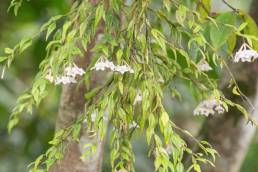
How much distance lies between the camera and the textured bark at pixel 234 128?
113 centimetres

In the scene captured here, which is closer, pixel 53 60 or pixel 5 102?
pixel 53 60

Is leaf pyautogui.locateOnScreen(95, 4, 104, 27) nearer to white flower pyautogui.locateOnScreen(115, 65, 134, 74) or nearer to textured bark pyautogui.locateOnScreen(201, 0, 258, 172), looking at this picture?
white flower pyautogui.locateOnScreen(115, 65, 134, 74)

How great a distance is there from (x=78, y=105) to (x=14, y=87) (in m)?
1.13

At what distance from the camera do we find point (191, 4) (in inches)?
43.4

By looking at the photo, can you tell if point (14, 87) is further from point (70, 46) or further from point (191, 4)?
point (70, 46)

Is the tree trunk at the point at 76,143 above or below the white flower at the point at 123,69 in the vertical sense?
below

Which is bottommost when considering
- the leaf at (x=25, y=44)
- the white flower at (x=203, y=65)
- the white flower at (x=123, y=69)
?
the white flower at (x=123, y=69)

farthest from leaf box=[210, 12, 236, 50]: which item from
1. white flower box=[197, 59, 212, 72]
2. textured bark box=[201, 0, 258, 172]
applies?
textured bark box=[201, 0, 258, 172]

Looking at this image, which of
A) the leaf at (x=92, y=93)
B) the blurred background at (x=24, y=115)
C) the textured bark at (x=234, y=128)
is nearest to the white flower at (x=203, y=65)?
the leaf at (x=92, y=93)

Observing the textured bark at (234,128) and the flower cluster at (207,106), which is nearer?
the flower cluster at (207,106)

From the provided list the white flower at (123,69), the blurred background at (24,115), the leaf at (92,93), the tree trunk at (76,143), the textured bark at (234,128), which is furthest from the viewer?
the blurred background at (24,115)

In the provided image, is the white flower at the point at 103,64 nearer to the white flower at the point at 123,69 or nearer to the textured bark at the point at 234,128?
the white flower at the point at 123,69

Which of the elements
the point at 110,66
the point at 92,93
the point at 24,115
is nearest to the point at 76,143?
the point at 92,93

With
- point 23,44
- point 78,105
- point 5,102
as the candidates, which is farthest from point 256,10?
point 5,102
